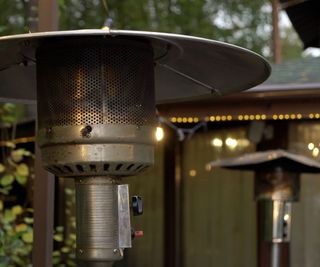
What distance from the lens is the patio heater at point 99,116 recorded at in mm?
3205

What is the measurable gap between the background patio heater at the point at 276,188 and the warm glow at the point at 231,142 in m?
2.42

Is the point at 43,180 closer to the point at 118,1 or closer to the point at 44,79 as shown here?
the point at 44,79

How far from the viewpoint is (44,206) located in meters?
4.52

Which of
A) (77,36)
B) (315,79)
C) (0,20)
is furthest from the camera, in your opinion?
(0,20)

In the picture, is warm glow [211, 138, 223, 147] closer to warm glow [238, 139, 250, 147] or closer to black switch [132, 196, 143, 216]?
warm glow [238, 139, 250, 147]

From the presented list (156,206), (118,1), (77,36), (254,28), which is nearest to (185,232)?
(156,206)

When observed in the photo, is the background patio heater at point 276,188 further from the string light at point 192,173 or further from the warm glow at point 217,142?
the string light at point 192,173

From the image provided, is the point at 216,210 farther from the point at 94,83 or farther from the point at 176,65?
the point at 94,83

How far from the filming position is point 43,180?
4.59 m

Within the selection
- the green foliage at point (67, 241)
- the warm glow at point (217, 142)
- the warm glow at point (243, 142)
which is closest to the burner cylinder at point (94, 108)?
the green foliage at point (67, 241)

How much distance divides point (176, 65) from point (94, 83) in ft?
2.78

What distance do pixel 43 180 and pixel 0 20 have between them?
30.9ft

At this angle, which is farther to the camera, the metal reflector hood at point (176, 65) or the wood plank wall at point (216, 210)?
the wood plank wall at point (216, 210)

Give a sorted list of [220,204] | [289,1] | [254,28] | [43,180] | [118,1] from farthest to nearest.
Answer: [254,28] < [118,1] < [220,204] < [289,1] < [43,180]
